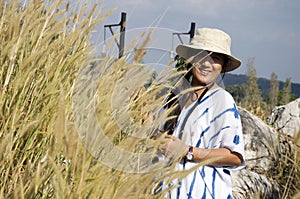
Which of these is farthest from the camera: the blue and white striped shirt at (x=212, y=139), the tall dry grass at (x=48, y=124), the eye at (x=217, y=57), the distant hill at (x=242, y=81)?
the distant hill at (x=242, y=81)

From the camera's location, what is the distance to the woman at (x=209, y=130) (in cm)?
245

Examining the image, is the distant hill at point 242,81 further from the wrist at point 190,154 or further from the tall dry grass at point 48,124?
the tall dry grass at point 48,124

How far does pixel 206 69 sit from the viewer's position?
8.54 ft

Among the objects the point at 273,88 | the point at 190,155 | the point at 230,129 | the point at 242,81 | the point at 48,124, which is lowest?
the point at 242,81

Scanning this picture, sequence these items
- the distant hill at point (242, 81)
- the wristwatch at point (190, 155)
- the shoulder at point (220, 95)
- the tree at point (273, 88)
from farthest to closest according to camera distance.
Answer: the tree at point (273, 88), the distant hill at point (242, 81), the shoulder at point (220, 95), the wristwatch at point (190, 155)

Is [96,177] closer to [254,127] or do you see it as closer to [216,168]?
[216,168]

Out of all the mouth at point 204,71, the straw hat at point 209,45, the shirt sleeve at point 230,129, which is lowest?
the shirt sleeve at point 230,129

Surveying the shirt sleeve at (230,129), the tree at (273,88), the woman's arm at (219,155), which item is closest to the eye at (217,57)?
the shirt sleeve at (230,129)

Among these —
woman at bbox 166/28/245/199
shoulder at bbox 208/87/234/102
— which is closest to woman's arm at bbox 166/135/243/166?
woman at bbox 166/28/245/199

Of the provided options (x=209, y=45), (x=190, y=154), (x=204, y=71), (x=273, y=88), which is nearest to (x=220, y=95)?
(x=204, y=71)

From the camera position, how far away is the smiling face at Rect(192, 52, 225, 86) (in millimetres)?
2586

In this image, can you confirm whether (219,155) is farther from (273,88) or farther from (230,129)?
(273,88)

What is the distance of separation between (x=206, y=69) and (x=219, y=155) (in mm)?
450

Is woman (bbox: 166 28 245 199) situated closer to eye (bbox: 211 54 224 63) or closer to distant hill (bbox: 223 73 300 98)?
eye (bbox: 211 54 224 63)
